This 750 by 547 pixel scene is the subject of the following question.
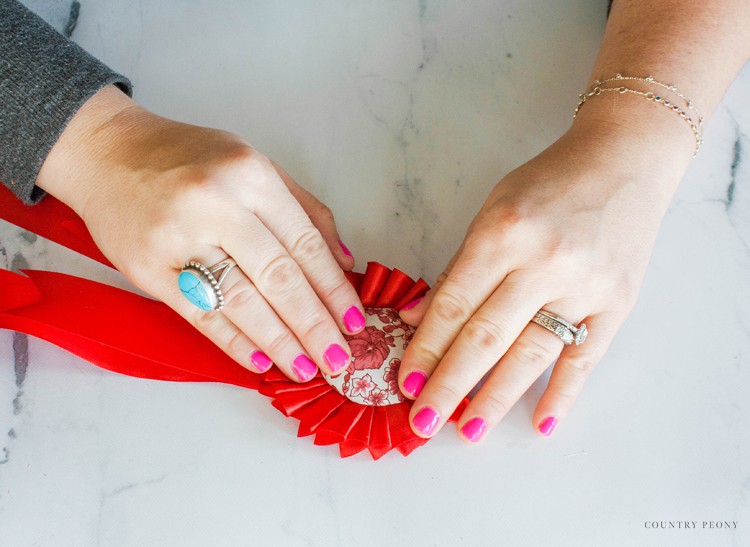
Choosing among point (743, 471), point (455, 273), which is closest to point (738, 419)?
point (743, 471)

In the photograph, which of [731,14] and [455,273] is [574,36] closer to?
[731,14]

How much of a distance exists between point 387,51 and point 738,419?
0.85 m

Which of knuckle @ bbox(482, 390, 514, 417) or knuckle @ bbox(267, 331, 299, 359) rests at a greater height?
knuckle @ bbox(482, 390, 514, 417)

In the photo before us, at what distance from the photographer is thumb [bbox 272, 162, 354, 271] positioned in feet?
3.38

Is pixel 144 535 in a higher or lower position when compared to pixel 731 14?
lower

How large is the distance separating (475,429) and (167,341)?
0.46 metres

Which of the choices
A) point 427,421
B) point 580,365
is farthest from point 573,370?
point 427,421

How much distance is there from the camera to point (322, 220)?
1.04m

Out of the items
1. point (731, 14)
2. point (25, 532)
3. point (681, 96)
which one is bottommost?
point (25, 532)

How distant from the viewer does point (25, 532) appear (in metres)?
0.87

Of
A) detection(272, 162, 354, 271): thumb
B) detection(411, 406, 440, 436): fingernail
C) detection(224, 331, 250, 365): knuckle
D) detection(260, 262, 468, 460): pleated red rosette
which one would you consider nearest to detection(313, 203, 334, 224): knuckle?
detection(272, 162, 354, 271): thumb

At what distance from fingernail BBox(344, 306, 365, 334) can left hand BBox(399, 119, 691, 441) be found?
0.08 m

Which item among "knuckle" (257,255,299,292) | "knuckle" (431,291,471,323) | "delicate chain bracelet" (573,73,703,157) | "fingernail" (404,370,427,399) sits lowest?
"fingernail" (404,370,427,399)

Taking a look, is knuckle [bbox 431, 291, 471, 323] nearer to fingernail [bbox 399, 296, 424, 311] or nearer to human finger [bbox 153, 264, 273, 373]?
fingernail [bbox 399, 296, 424, 311]
